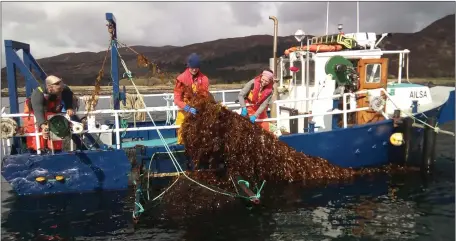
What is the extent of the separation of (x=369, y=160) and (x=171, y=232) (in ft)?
17.5

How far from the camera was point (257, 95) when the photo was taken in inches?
338

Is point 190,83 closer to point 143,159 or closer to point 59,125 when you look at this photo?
point 143,159

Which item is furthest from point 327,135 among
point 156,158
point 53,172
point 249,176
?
point 53,172

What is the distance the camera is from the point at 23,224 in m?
7.07

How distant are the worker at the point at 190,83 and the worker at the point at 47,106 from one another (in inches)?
89.9

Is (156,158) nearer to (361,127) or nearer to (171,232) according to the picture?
(171,232)

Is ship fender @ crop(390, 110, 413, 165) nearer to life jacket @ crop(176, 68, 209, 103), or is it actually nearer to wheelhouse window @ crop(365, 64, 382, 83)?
wheelhouse window @ crop(365, 64, 382, 83)

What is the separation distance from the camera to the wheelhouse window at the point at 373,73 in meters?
10.5

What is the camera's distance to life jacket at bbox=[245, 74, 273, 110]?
27.3 feet

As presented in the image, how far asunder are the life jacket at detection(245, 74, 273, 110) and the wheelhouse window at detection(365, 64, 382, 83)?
362 centimetres

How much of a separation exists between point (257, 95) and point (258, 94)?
1.7 inches

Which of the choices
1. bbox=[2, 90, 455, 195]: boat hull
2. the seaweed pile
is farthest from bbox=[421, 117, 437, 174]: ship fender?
the seaweed pile

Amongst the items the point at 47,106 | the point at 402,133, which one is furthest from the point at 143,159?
the point at 402,133

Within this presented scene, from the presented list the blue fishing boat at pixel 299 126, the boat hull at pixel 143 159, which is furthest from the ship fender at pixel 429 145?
the boat hull at pixel 143 159
